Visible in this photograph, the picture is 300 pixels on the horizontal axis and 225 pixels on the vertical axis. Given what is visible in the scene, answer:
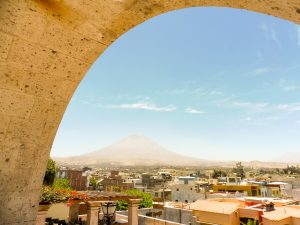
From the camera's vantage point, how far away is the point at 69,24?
1.71 meters

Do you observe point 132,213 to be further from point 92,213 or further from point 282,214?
point 282,214

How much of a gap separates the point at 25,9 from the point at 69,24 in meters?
0.27

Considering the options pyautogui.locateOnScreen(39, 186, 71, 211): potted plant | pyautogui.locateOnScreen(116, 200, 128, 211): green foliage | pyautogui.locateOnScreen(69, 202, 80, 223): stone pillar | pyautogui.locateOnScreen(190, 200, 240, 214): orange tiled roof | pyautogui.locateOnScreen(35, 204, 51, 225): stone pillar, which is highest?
pyautogui.locateOnScreen(39, 186, 71, 211): potted plant

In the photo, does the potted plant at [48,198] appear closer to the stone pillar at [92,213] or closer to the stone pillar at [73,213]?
the stone pillar at [92,213]

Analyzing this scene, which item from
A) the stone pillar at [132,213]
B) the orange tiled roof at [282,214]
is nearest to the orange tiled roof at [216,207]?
the orange tiled roof at [282,214]

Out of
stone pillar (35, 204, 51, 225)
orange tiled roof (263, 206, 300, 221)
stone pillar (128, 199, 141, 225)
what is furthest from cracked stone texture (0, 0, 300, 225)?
orange tiled roof (263, 206, 300, 221)

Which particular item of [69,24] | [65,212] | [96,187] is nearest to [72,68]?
[69,24]

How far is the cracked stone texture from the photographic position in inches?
63.0

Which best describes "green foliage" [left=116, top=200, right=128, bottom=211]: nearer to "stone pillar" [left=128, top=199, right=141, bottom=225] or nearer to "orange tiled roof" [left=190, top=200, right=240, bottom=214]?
"orange tiled roof" [left=190, top=200, right=240, bottom=214]

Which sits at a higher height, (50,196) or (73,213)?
(50,196)

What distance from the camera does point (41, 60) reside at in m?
1.75

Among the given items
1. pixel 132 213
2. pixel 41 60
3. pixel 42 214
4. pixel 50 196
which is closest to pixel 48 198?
pixel 50 196

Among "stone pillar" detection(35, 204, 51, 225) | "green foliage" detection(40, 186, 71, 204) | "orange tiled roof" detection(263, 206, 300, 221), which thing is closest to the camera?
"stone pillar" detection(35, 204, 51, 225)

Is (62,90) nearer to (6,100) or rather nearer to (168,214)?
(6,100)
